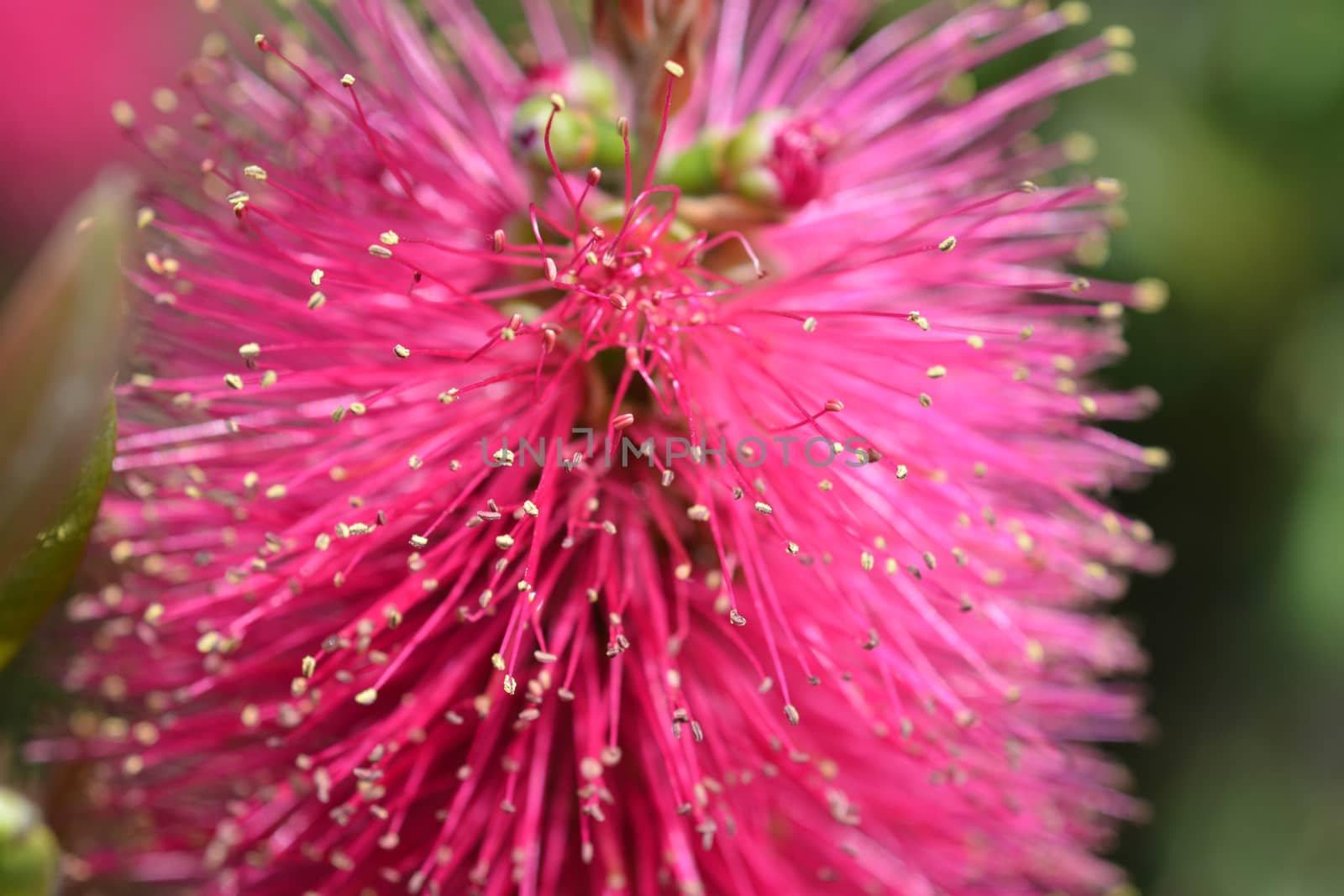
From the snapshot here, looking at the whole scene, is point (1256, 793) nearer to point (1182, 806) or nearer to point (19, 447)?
point (1182, 806)

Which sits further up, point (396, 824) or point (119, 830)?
point (396, 824)

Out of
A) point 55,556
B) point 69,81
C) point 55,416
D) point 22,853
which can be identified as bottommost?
point 22,853

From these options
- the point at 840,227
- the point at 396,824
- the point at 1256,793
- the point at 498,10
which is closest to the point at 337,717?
the point at 396,824

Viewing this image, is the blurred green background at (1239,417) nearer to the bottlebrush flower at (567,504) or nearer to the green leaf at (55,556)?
the bottlebrush flower at (567,504)

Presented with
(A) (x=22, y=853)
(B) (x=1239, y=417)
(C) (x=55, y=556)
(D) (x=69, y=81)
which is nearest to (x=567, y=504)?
(C) (x=55, y=556)

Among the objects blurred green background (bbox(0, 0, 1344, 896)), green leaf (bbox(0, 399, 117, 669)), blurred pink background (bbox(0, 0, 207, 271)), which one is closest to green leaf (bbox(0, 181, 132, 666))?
green leaf (bbox(0, 399, 117, 669))

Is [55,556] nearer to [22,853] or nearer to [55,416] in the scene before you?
[55,416]
